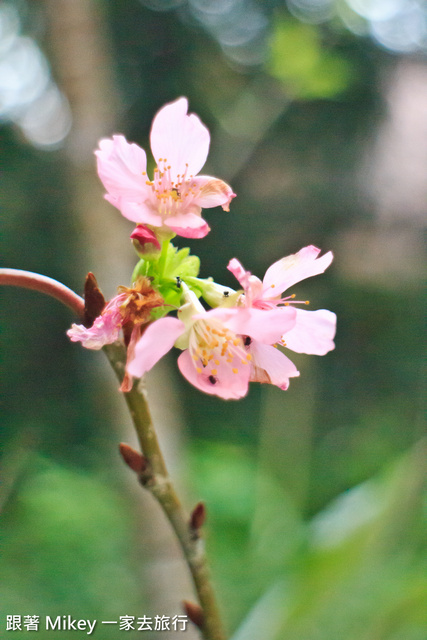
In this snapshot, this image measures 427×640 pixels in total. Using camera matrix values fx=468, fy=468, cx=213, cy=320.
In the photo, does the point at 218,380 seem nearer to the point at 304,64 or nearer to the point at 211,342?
the point at 211,342

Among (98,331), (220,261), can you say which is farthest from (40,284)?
(220,261)

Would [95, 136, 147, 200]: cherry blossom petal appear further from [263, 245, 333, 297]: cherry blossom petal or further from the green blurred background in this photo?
the green blurred background

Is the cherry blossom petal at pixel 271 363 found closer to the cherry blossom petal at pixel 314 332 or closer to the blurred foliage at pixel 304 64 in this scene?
the cherry blossom petal at pixel 314 332

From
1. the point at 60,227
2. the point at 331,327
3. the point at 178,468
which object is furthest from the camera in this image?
the point at 60,227

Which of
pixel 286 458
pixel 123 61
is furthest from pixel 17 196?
pixel 286 458

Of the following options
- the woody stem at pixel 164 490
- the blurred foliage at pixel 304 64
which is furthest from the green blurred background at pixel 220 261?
the woody stem at pixel 164 490

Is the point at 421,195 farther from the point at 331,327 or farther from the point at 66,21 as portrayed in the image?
the point at 331,327

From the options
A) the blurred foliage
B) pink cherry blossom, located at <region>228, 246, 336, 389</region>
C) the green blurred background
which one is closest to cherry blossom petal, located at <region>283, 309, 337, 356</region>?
pink cherry blossom, located at <region>228, 246, 336, 389</region>
